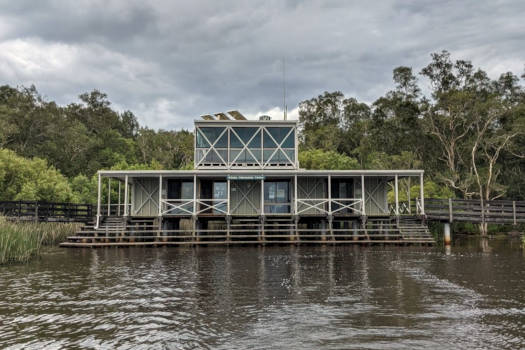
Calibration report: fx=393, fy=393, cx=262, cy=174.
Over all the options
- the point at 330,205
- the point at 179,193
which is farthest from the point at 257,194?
the point at 179,193

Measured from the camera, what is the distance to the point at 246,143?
26.5 metres

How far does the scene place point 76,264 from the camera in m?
16.3

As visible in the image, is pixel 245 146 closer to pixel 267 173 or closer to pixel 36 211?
pixel 267 173

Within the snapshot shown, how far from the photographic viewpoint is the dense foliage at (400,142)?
3784cm

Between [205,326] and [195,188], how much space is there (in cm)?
1697

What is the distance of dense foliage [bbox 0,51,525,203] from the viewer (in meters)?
37.8

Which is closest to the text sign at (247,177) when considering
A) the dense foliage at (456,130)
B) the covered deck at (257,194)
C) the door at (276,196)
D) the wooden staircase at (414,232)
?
the covered deck at (257,194)

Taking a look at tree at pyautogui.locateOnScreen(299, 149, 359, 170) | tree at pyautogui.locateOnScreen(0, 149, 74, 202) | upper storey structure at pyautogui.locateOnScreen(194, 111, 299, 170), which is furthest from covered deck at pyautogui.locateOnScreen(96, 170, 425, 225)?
tree at pyautogui.locateOnScreen(299, 149, 359, 170)

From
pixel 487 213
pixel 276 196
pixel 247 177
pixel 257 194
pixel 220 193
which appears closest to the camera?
pixel 247 177

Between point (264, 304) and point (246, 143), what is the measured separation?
18.0m

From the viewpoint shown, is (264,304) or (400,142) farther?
(400,142)

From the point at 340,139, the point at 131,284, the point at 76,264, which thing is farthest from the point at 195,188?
the point at 340,139

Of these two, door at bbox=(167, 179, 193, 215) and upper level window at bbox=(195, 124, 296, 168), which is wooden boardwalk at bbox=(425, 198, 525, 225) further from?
door at bbox=(167, 179, 193, 215)

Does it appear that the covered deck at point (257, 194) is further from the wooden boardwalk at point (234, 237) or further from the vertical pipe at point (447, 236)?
the vertical pipe at point (447, 236)
